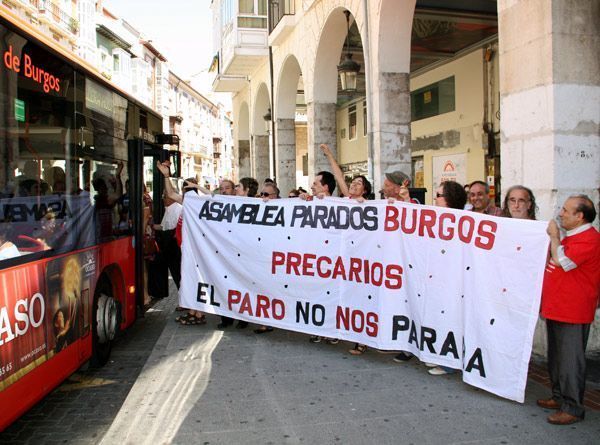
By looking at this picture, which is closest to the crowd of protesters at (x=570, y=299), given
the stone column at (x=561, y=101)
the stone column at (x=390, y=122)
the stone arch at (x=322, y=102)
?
the stone column at (x=561, y=101)

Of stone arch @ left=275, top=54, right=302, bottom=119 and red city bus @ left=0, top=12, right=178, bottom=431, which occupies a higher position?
stone arch @ left=275, top=54, right=302, bottom=119

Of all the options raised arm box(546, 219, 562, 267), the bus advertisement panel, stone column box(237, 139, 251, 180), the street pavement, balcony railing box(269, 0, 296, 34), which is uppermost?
balcony railing box(269, 0, 296, 34)

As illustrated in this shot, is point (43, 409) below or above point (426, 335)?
below

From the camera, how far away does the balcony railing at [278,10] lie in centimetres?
1482

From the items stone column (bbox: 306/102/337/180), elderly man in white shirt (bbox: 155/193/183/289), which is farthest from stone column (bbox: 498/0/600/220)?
stone column (bbox: 306/102/337/180)

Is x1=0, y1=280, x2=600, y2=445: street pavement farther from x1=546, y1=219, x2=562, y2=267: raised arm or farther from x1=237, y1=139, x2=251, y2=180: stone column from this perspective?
x1=237, y1=139, x2=251, y2=180: stone column

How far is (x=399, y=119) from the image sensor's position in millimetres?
9359

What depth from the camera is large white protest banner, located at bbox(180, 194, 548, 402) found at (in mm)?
4227

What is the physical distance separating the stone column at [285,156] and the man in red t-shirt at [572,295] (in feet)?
40.5

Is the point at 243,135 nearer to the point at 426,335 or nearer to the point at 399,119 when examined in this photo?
the point at 399,119

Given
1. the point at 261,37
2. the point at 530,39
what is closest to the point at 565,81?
the point at 530,39

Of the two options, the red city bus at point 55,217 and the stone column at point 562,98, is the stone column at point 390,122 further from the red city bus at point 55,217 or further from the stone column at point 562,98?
the red city bus at point 55,217

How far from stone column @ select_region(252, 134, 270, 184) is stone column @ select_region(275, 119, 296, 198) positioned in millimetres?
4388

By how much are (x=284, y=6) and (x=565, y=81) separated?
12.0 meters
